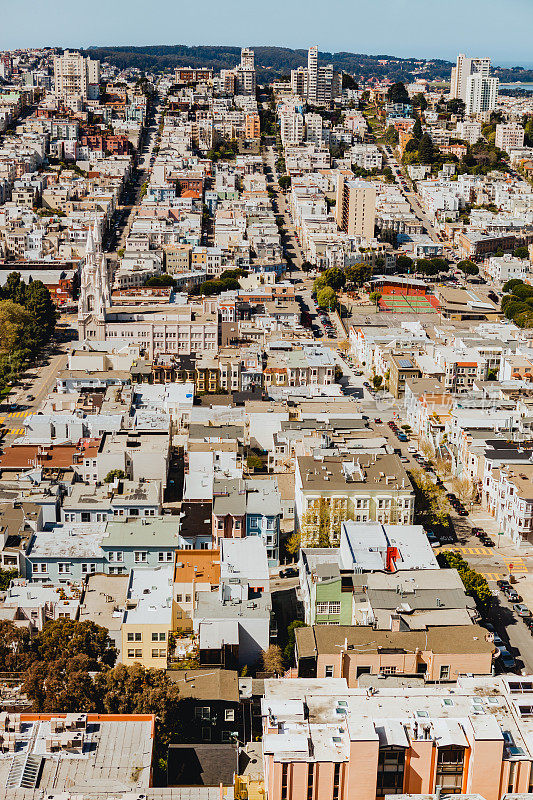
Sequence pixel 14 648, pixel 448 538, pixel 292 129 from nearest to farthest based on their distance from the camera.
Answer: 1. pixel 14 648
2. pixel 448 538
3. pixel 292 129

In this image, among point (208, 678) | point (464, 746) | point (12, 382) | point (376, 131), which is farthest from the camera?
point (376, 131)

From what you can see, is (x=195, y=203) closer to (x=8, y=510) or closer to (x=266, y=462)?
(x=266, y=462)

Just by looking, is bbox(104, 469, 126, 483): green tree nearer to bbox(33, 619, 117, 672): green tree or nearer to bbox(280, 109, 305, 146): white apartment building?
bbox(33, 619, 117, 672): green tree

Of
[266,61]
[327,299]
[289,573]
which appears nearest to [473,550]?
[289,573]

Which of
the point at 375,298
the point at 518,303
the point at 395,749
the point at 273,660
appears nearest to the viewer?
the point at 395,749

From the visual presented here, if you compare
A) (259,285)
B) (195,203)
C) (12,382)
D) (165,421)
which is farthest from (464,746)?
(195,203)

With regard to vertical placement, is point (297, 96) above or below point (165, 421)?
above

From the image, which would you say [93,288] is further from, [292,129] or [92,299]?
[292,129]

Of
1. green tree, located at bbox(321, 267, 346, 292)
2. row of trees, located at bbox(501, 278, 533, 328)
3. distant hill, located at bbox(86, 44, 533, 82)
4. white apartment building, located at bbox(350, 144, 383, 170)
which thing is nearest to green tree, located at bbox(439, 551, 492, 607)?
row of trees, located at bbox(501, 278, 533, 328)
